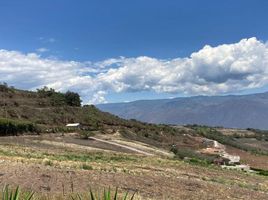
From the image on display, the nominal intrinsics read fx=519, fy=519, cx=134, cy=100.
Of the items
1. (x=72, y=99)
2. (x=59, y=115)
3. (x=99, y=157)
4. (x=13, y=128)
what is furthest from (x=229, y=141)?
(x=99, y=157)

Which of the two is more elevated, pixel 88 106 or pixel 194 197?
pixel 88 106

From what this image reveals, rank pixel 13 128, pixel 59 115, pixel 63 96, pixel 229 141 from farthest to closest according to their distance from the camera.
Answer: pixel 229 141 < pixel 63 96 < pixel 59 115 < pixel 13 128

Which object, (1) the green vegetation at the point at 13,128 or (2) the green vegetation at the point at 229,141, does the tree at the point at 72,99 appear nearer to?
(2) the green vegetation at the point at 229,141

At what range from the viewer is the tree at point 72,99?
4186 inches

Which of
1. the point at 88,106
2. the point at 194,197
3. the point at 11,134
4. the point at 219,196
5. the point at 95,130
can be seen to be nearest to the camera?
the point at 194,197

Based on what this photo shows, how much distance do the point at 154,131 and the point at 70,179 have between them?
76.1m

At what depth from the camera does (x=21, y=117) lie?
79.0 metres

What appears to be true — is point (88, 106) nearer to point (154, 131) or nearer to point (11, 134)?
point (154, 131)

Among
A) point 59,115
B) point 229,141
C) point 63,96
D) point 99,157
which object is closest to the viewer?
point 99,157

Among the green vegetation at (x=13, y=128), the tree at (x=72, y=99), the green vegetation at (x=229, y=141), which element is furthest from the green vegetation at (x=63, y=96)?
the green vegetation at (x=13, y=128)

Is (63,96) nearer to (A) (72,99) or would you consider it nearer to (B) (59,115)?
(A) (72,99)

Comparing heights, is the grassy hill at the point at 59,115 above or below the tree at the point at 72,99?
below

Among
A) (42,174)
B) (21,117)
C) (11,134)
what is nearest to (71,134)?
(11,134)

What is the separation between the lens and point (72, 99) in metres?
107
